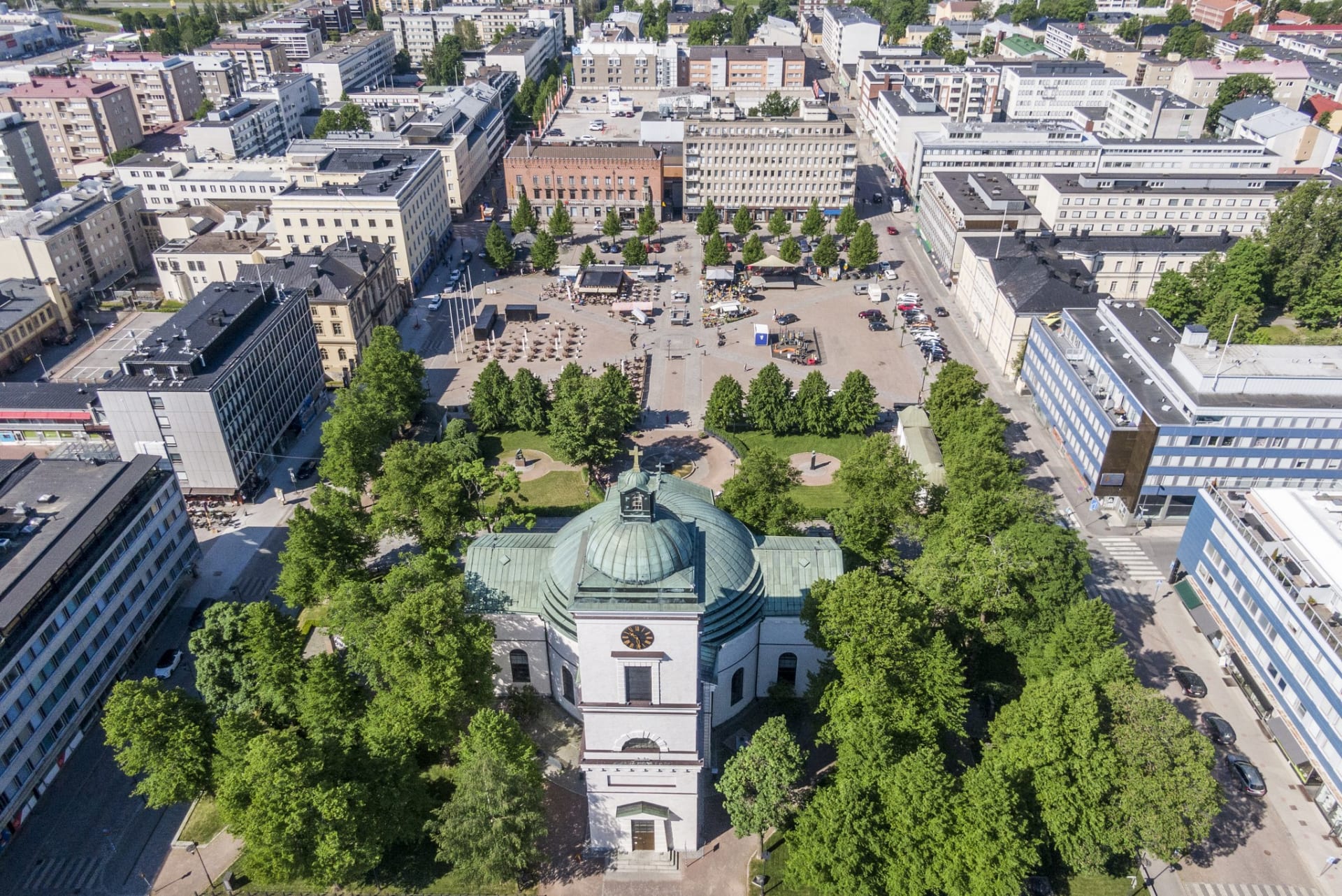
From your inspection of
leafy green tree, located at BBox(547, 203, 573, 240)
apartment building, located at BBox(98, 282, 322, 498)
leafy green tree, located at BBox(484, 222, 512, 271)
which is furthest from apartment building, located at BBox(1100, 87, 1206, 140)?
apartment building, located at BBox(98, 282, 322, 498)

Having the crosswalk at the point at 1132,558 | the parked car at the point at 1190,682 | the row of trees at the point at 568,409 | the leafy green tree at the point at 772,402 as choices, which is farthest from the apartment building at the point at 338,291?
the parked car at the point at 1190,682

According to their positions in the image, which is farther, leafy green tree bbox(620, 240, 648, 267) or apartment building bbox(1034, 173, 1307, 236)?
leafy green tree bbox(620, 240, 648, 267)

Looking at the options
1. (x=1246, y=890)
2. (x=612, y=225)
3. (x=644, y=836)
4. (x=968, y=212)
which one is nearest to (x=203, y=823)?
(x=644, y=836)

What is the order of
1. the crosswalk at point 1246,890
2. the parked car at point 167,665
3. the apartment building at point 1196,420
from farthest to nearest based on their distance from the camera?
the apartment building at point 1196,420, the parked car at point 167,665, the crosswalk at point 1246,890

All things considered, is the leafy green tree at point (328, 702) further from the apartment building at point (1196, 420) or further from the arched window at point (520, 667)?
the apartment building at point (1196, 420)

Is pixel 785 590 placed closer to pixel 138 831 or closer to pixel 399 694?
pixel 399 694

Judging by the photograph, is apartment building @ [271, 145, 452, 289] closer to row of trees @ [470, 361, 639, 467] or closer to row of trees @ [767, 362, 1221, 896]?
row of trees @ [470, 361, 639, 467]
